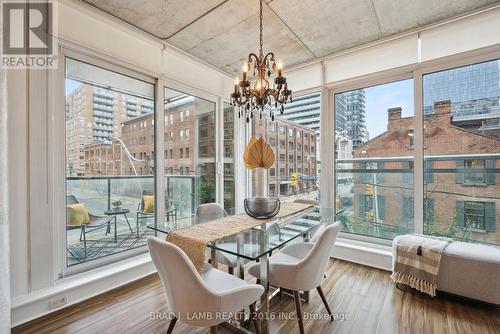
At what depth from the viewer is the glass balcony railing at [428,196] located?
8.04 ft

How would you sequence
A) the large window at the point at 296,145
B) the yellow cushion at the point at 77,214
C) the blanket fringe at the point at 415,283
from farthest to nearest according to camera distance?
1. the large window at the point at 296,145
2. the yellow cushion at the point at 77,214
3. the blanket fringe at the point at 415,283

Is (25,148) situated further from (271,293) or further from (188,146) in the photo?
(271,293)

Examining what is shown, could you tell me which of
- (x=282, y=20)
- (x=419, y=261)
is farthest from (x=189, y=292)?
(x=282, y=20)

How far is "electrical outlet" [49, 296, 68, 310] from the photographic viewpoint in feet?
6.46

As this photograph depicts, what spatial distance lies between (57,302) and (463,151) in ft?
14.0

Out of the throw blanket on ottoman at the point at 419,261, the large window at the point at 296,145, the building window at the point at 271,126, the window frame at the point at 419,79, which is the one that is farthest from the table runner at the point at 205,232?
the building window at the point at 271,126

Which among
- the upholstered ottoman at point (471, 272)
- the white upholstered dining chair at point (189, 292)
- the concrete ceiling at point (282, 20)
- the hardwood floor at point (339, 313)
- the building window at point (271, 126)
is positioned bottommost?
the hardwood floor at point (339, 313)

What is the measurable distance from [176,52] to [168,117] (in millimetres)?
871

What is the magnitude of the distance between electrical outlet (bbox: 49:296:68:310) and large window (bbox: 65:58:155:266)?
0.33 meters

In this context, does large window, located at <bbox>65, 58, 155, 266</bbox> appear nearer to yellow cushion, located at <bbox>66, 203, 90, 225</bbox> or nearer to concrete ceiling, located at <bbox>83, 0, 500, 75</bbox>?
yellow cushion, located at <bbox>66, 203, 90, 225</bbox>

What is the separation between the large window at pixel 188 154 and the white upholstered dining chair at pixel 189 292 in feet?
6.22

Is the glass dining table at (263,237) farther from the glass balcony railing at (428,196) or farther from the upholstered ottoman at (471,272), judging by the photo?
the upholstered ottoman at (471,272)

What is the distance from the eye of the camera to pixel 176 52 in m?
3.09

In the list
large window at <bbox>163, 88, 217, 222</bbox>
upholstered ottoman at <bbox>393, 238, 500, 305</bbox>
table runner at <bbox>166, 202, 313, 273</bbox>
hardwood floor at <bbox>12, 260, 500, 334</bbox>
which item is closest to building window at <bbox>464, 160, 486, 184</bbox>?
upholstered ottoman at <bbox>393, 238, 500, 305</bbox>
